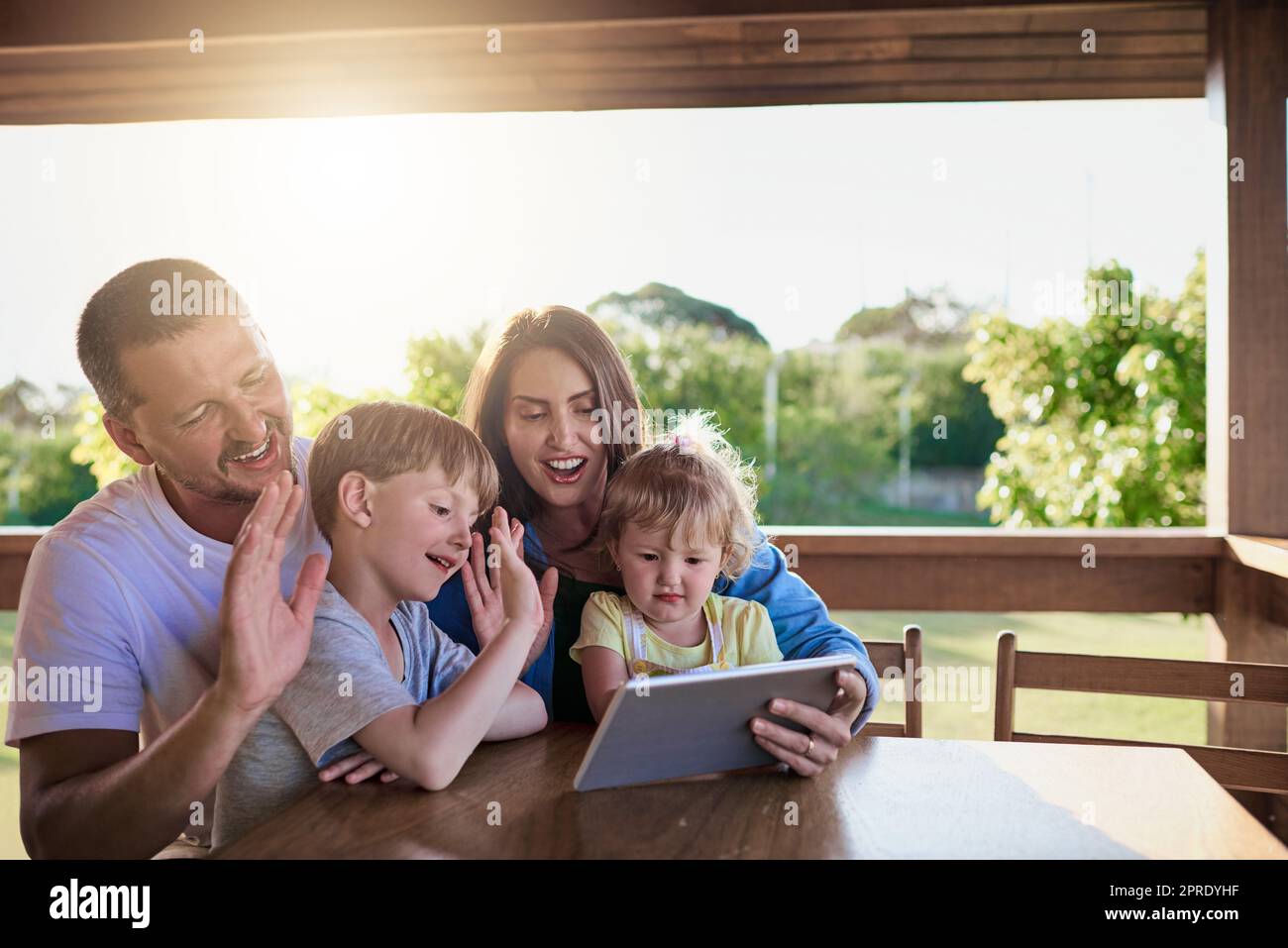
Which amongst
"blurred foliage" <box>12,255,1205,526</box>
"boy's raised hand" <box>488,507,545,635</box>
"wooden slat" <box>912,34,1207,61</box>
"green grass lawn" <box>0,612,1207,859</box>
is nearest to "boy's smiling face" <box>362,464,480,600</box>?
"boy's raised hand" <box>488,507,545,635</box>

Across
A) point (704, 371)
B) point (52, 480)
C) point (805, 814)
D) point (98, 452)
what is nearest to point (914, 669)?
point (805, 814)

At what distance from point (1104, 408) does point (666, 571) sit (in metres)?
4.27

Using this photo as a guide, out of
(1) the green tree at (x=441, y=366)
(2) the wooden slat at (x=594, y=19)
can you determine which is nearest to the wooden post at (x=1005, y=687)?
(2) the wooden slat at (x=594, y=19)

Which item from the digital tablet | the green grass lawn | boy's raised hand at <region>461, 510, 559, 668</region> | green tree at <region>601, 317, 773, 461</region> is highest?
green tree at <region>601, 317, 773, 461</region>

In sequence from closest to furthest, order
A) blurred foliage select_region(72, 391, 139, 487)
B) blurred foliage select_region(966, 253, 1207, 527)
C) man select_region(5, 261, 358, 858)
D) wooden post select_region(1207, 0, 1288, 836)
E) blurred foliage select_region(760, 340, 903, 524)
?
man select_region(5, 261, 358, 858)
wooden post select_region(1207, 0, 1288, 836)
blurred foliage select_region(72, 391, 139, 487)
blurred foliage select_region(966, 253, 1207, 527)
blurred foliage select_region(760, 340, 903, 524)

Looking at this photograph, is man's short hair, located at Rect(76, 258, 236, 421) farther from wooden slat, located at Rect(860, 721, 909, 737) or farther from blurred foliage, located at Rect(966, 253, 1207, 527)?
blurred foliage, located at Rect(966, 253, 1207, 527)

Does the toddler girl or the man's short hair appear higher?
the man's short hair

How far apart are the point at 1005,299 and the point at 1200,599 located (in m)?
7.93

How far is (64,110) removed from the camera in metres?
3.42

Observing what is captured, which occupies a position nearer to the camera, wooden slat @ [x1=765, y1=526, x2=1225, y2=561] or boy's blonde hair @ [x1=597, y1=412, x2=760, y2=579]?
boy's blonde hair @ [x1=597, y1=412, x2=760, y2=579]

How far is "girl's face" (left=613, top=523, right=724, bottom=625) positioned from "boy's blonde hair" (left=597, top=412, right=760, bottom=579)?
0.01 m

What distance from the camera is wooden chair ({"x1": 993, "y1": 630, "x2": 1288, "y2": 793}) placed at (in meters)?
1.78

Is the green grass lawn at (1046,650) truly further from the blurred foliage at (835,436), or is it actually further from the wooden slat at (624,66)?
the blurred foliage at (835,436)
